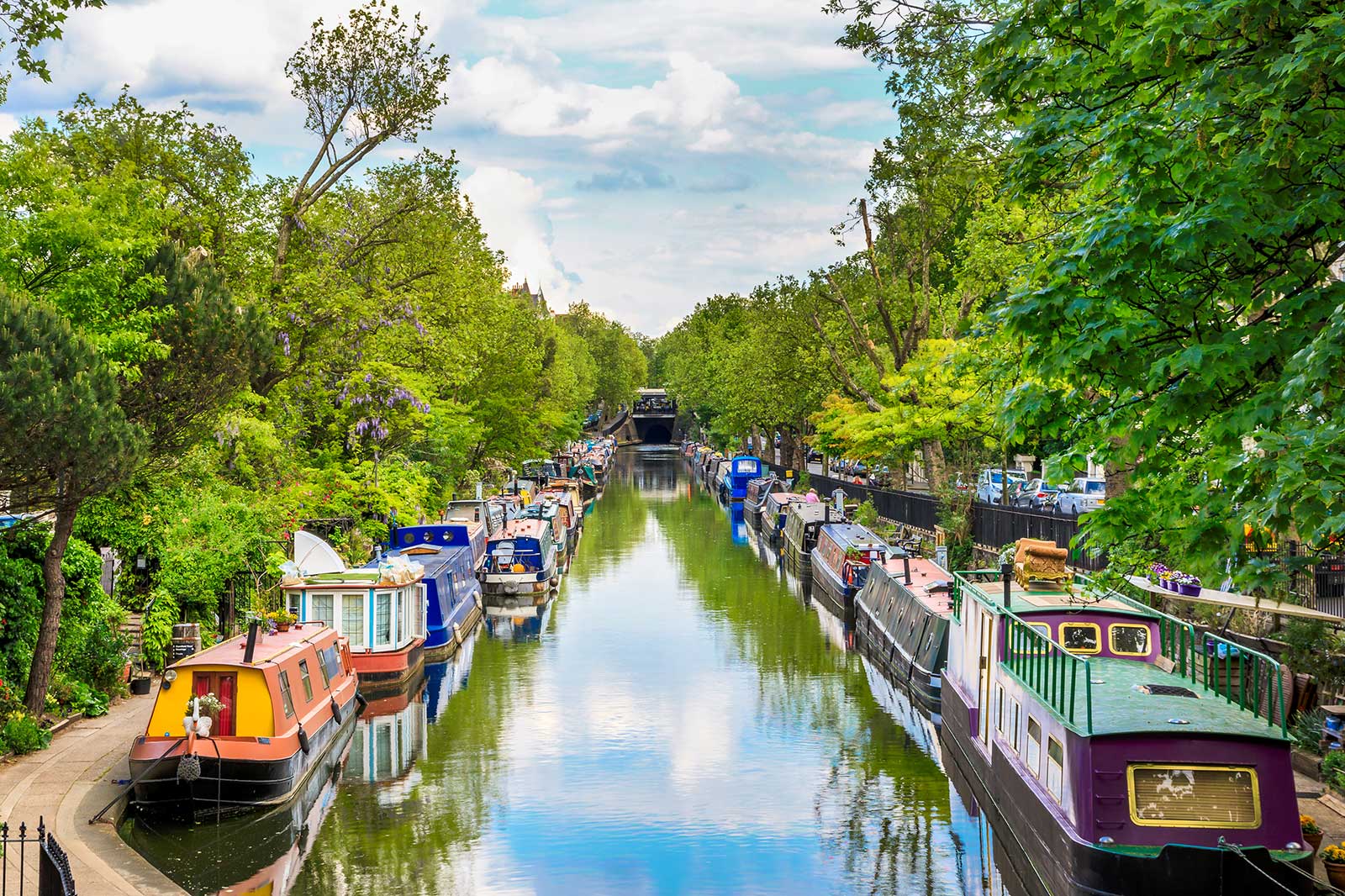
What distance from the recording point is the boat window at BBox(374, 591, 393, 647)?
31.5 meters

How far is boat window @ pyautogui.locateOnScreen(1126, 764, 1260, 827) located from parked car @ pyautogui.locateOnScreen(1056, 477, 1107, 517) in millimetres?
35316

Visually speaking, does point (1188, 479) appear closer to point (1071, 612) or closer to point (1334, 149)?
point (1334, 149)

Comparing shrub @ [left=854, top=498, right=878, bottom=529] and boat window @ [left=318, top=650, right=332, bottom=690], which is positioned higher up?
shrub @ [left=854, top=498, right=878, bottom=529]

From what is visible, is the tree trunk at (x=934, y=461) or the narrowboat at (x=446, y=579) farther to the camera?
the tree trunk at (x=934, y=461)

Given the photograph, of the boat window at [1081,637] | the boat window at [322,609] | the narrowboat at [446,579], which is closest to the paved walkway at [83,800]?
the boat window at [322,609]

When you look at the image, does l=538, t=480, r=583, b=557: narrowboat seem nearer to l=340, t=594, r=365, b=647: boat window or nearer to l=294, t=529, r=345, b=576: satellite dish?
l=294, t=529, r=345, b=576: satellite dish

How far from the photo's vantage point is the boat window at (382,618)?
31.5 meters

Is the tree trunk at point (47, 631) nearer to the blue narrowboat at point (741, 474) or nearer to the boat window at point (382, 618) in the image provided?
the boat window at point (382, 618)

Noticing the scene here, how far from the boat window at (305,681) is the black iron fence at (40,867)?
7.27 meters

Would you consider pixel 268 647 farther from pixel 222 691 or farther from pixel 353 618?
pixel 353 618

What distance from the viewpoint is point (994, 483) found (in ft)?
220

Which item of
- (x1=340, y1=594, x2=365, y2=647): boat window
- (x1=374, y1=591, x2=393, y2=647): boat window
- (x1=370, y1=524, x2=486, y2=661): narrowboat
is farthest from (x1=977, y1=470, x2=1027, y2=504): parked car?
(x1=340, y1=594, x2=365, y2=647): boat window

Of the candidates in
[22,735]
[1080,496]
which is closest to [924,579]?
[1080,496]

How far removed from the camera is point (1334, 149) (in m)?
12.0
